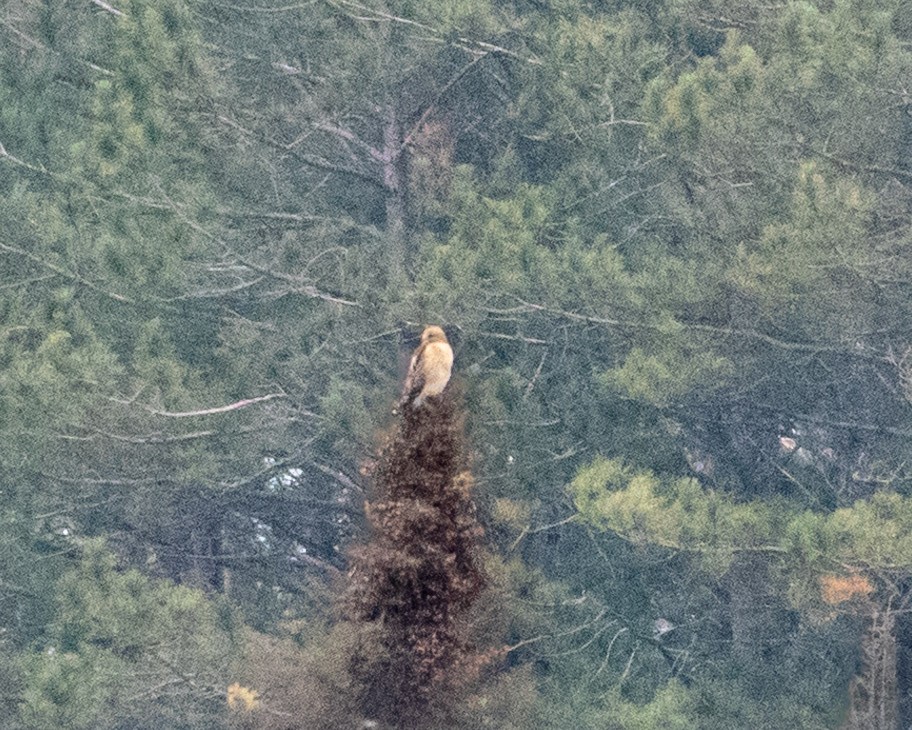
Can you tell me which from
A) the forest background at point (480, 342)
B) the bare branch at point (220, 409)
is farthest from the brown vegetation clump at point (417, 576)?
the bare branch at point (220, 409)

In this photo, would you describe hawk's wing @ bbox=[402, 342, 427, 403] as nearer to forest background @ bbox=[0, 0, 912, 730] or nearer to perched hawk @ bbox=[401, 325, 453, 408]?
perched hawk @ bbox=[401, 325, 453, 408]

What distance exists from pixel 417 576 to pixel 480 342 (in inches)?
116

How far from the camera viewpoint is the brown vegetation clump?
52.9 ft

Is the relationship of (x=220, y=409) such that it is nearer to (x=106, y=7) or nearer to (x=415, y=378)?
(x=415, y=378)

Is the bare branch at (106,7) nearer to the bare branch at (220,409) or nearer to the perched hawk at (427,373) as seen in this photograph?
the bare branch at (220,409)

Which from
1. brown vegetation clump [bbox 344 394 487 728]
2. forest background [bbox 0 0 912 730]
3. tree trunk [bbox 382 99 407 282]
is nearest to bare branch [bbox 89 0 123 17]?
forest background [bbox 0 0 912 730]

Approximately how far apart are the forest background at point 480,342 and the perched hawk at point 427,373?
2.61 feet

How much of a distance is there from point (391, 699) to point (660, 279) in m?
4.11

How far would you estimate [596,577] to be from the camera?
786 inches

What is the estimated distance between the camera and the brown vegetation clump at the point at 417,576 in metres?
16.1

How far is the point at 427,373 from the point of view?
1655 centimetres

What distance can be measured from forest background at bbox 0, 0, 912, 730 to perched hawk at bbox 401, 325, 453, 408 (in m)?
0.79

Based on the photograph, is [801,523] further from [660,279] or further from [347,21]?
[347,21]

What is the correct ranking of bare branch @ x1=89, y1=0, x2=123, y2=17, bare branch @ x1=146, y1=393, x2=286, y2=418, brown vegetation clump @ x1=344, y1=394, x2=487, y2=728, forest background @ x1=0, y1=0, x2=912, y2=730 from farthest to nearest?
bare branch @ x1=89, y1=0, x2=123, y2=17, bare branch @ x1=146, y1=393, x2=286, y2=418, forest background @ x1=0, y1=0, x2=912, y2=730, brown vegetation clump @ x1=344, y1=394, x2=487, y2=728
